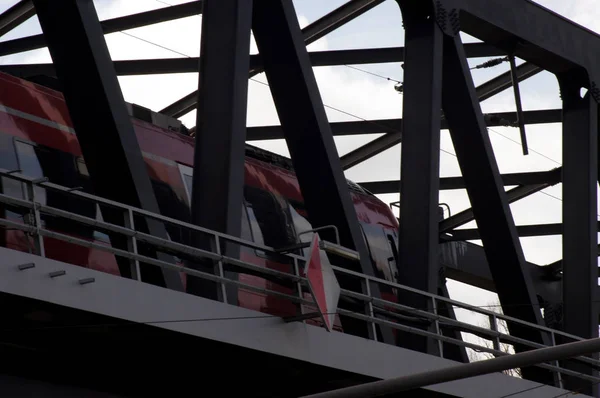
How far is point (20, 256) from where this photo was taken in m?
7.82

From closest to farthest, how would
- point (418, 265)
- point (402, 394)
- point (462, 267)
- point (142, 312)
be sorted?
point (142, 312) → point (402, 394) → point (418, 265) → point (462, 267)

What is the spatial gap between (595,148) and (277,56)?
6820 millimetres

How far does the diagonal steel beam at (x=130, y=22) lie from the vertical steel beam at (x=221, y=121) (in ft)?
28.8

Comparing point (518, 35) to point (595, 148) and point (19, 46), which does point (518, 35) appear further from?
point (19, 46)

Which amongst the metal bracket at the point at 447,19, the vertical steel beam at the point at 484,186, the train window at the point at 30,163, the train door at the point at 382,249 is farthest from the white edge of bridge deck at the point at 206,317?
the train door at the point at 382,249

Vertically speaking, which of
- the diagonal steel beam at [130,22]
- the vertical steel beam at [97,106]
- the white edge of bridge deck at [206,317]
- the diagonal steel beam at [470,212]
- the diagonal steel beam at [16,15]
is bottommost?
the white edge of bridge deck at [206,317]

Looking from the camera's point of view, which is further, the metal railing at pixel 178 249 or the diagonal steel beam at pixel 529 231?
the diagonal steel beam at pixel 529 231

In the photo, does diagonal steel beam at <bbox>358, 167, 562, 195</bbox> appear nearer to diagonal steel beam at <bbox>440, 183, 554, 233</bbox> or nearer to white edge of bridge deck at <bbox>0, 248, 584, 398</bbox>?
diagonal steel beam at <bbox>440, 183, 554, 233</bbox>

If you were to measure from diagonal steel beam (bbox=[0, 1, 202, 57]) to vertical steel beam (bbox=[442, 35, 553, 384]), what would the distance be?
6690 millimetres

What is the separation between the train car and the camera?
40.0ft

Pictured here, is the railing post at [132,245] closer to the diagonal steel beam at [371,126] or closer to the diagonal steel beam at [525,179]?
the diagonal steel beam at [371,126]

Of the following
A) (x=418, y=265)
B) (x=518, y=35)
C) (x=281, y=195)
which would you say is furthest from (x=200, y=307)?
(x=518, y=35)

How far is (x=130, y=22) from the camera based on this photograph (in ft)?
67.3

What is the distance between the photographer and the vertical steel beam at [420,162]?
12969mm
